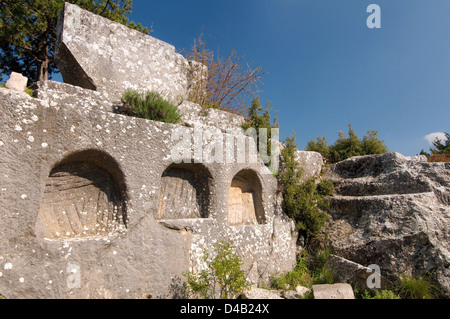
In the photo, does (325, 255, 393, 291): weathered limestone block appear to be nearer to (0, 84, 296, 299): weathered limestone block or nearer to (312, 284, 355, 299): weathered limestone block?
(312, 284, 355, 299): weathered limestone block

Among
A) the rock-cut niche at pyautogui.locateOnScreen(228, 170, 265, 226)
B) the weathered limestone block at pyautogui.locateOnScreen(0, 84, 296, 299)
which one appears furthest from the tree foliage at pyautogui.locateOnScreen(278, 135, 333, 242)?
the weathered limestone block at pyautogui.locateOnScreen(0, 84, 296, 299)

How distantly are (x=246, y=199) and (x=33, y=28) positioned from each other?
1131cm

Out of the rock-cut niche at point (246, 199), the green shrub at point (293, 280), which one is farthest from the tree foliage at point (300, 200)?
the green shrub at point (293, 280)

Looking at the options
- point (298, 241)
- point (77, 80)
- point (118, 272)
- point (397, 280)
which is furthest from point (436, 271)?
point (77, 80)

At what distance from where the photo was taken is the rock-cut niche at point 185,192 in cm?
427

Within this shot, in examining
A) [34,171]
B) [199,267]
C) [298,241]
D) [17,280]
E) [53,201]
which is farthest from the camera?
[298,241]

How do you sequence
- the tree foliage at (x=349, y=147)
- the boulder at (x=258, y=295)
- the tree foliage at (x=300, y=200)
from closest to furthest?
the boulder at (x=258, y=295)
the tree foliage at (x=300, y=200)
the tree foliage at (x=349, y=147)

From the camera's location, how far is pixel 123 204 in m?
3.74

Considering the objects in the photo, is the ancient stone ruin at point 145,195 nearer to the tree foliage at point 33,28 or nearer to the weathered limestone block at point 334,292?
the weathered limestone block at point 334,292

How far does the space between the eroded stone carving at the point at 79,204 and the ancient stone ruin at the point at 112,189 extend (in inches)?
0.5

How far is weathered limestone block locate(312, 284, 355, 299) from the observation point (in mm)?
3988

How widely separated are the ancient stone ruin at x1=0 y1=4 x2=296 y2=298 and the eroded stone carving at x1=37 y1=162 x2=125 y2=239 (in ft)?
0.04

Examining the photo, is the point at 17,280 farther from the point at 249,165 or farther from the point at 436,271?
the point at 436,271
